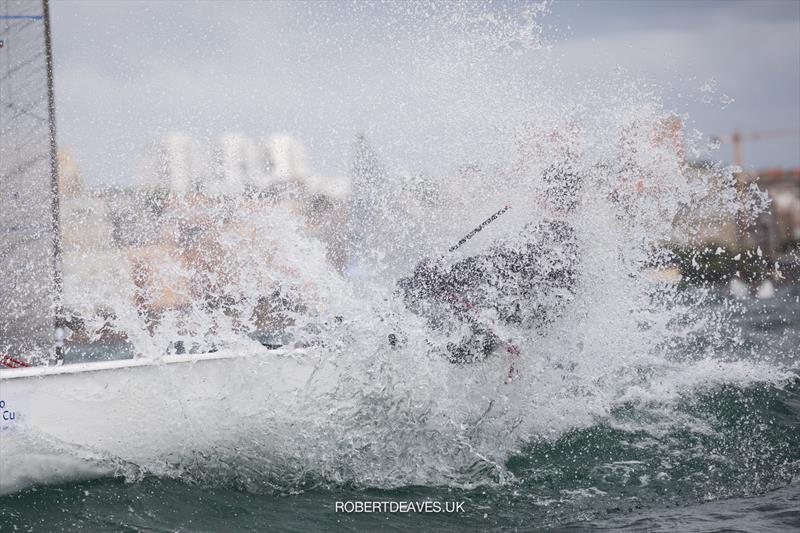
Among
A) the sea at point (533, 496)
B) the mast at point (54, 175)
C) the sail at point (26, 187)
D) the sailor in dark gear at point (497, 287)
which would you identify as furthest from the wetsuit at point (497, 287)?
the sail at point (26, 187)

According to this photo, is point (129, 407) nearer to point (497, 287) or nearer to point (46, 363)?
point (46, 363)

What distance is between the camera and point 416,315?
5.18 meters

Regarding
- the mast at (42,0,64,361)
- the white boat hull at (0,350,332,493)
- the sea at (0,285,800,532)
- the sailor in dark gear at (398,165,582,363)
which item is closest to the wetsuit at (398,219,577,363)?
the sailor in dark gear at (398,165,582,363)

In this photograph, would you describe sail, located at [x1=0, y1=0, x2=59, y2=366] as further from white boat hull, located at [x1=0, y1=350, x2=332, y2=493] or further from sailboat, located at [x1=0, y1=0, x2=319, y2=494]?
white boat hull, located at [x1=0, y1=350, x2=332, y2=493]

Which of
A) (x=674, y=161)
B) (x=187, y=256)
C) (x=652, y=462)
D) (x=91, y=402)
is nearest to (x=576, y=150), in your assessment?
(x=674, y=161)

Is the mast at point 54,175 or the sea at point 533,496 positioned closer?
the sea at point 533,496

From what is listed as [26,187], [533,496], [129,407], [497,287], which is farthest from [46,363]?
[533,496]

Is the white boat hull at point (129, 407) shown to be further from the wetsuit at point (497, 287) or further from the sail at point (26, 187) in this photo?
the wetsuit at point (497, 287)

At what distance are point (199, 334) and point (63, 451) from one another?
102 cm

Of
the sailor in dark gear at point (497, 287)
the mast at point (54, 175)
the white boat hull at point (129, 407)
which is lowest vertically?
the white boat hull at point (129, 407)

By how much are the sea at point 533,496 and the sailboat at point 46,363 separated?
0.85 feet

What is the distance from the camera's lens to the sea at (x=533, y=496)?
13.1ft

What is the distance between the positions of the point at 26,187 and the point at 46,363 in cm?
116

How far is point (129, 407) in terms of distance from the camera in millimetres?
4633
